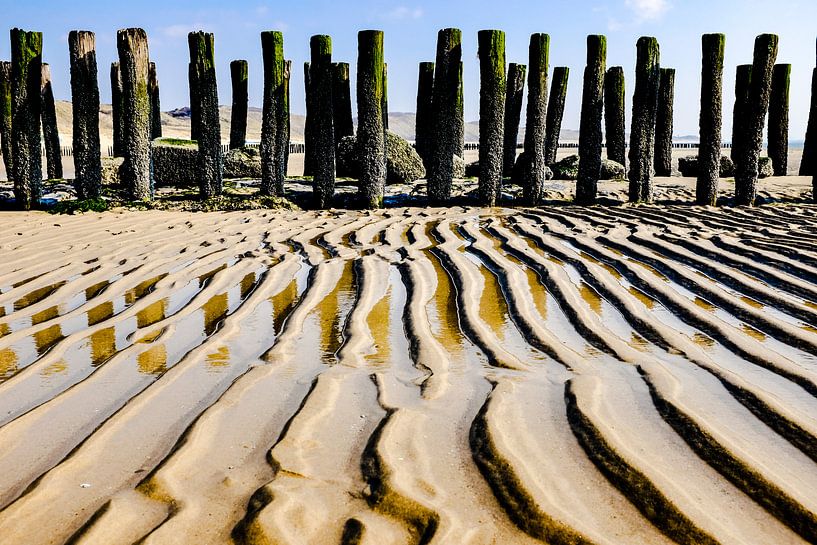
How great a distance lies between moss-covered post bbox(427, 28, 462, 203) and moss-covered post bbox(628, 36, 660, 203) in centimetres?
275

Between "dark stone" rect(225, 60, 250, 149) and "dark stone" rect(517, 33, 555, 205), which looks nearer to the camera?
"dark stone" rect(517, 33, 555, 205)

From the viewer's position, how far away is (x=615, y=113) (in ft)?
52.9

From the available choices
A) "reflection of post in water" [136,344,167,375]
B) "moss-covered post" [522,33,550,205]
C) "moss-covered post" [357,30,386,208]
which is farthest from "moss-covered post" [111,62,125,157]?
"reflection of post in water" [136,344,167,375]

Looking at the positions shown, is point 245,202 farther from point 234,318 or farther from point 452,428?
point 452,428

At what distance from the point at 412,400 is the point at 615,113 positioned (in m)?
14.7

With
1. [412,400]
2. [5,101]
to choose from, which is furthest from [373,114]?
[412,400]

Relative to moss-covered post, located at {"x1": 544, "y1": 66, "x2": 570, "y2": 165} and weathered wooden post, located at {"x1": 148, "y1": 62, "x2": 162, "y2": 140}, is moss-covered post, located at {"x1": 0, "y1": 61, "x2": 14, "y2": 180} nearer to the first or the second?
weathered wooden post, located at {"x1": 148, "y1": 62, "x2": 162, "y2": 140}

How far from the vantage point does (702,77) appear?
10.4 metres

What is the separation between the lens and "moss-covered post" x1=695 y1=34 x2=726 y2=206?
10.2m

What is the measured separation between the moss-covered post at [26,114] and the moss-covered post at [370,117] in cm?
460

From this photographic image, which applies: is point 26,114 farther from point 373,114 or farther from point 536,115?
point 536,115

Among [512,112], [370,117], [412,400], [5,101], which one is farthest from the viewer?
[512,112]

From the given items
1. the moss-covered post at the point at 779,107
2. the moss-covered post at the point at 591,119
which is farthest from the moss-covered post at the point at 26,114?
the moss-covered post at the point at 779,107

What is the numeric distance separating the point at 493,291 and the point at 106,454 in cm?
291
